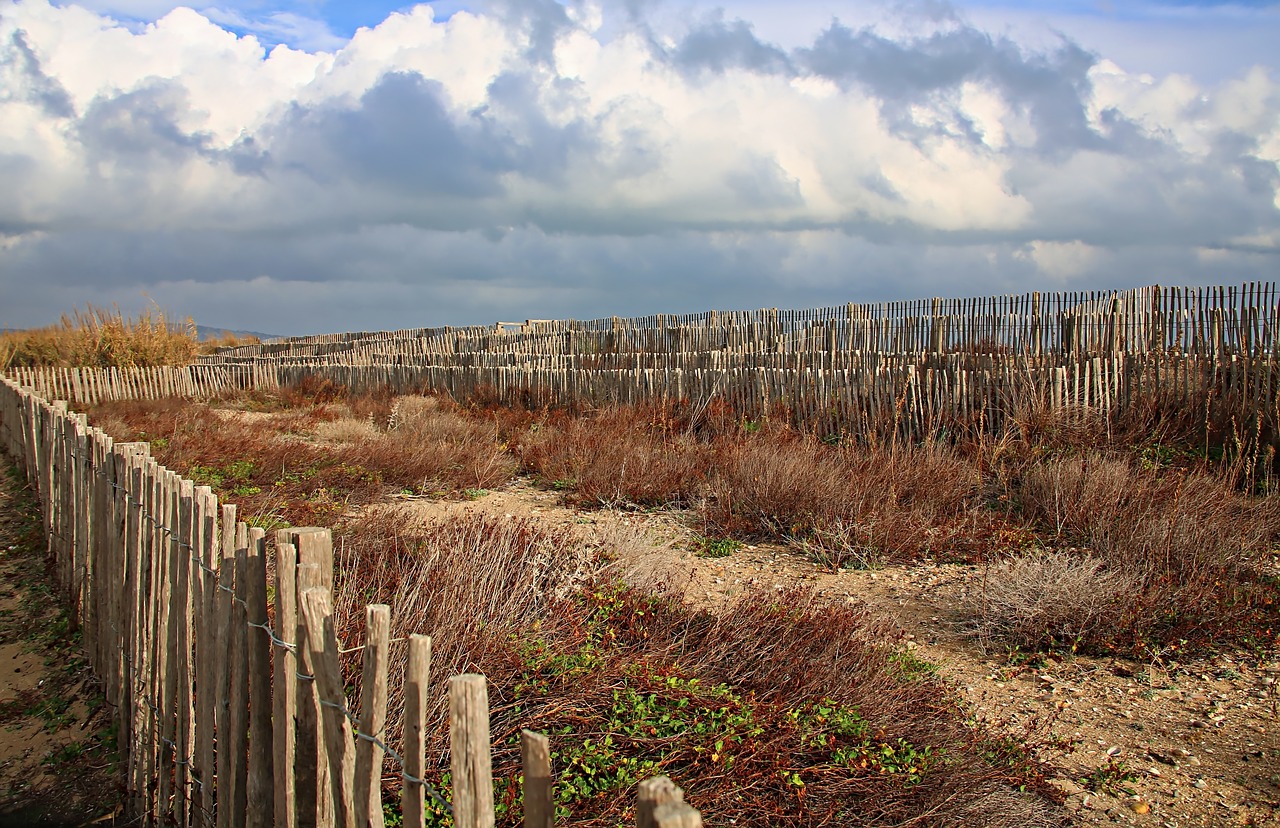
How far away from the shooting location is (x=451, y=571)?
4.07 meters

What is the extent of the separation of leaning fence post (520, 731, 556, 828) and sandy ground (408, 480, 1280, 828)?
9.05ft

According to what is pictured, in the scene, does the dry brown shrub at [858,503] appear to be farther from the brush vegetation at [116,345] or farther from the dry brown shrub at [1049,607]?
the brush vegetation at [116,345]

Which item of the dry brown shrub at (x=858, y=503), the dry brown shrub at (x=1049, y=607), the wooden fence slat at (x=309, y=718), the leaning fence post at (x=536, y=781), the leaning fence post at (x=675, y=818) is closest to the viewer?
the leaning fence post at (x=675, y=818)

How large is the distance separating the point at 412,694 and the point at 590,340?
62.0 feet

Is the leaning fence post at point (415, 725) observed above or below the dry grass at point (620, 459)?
above

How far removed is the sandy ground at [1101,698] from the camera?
11.2 ft

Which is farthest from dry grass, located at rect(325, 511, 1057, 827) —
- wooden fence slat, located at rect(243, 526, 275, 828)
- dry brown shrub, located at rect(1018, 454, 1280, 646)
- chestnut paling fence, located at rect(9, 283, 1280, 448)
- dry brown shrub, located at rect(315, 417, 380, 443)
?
dry brown shrub, located at rect(315, 417, 380, 443)

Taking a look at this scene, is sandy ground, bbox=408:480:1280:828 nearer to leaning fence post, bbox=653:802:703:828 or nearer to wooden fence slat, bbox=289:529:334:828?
wooden fence slat, bbox=289:529:334:828

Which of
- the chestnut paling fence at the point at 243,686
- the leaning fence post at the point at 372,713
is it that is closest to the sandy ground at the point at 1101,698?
the chestnut paling fence at the point at 243,686

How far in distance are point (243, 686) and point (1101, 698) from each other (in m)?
4.04

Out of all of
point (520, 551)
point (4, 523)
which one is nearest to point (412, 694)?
point (520, 551)

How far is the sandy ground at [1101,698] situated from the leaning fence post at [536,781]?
2.76 metres

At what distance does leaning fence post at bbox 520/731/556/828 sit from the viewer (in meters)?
1.30

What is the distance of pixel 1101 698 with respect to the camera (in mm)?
4289
